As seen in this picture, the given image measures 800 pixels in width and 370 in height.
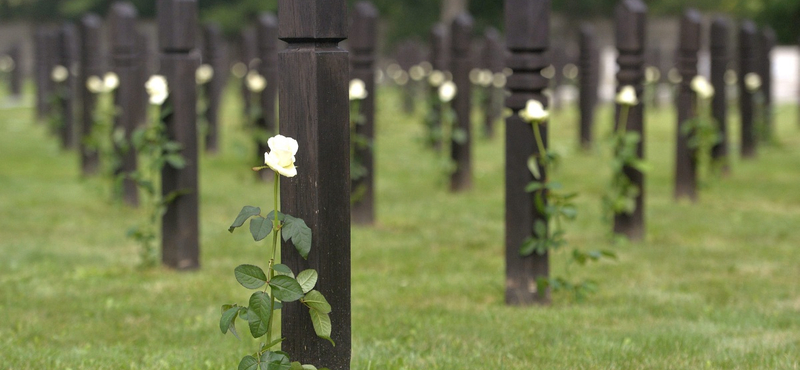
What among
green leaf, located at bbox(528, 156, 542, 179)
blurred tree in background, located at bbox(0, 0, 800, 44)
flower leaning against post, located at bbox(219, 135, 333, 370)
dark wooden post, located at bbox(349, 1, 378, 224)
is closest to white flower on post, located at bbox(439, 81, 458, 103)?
dark wooden post, located at bbox(349, 1, 378, 224)

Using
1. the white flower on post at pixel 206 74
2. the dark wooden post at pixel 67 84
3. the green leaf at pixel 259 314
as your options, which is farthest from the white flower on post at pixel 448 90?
the green leaf at pixel 259 314

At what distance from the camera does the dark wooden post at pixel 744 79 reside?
399 inches

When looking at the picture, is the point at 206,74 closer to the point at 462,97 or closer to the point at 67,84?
the point at 67,84

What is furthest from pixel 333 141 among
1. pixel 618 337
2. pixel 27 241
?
pixel 27 241

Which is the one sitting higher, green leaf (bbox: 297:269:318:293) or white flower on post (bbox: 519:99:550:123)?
white flower on post (bbox: 519:99:550:123)

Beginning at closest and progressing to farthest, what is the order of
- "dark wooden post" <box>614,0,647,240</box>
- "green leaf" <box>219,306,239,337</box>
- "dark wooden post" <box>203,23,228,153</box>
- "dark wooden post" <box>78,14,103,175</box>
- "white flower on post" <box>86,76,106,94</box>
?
"green leaf" <box>219,306,239,337</box> < "dark wooden post" <box>614,0,647,240</box> < "dark wooden post" <box>78,14,103,175</box> < "white flower on post" <box>86,76,106,94</box> < "dark wooden post" <box>203,23,228,153</box>

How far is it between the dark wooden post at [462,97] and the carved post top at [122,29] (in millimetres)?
2608

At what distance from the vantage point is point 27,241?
6070 millimetres

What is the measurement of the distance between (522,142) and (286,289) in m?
1.93

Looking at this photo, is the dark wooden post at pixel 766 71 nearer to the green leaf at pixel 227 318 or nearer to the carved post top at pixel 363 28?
the carved post top at pixel 363 28

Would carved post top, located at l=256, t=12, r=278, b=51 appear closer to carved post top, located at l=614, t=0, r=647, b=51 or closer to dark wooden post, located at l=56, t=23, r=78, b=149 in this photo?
dark wooden post, located at l=56, t=23, r=78, b=149

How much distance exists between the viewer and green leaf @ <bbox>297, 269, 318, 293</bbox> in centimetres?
275

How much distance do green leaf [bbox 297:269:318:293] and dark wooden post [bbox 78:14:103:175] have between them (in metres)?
5.68

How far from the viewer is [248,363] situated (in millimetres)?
2746
